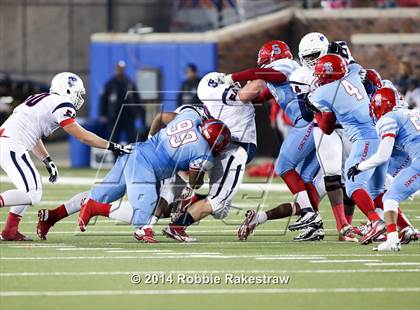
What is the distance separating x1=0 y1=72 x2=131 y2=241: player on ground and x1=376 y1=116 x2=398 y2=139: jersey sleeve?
214 cm

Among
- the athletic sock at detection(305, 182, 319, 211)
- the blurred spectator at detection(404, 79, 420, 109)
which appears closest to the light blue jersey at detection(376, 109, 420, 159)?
the athletic sock at detection(305, 182, 319, 211)

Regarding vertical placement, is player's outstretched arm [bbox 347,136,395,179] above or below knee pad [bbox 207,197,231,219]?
above

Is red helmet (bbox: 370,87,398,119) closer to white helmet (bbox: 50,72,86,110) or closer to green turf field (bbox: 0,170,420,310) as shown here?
green turf field (bbox: 0,170,420,310)

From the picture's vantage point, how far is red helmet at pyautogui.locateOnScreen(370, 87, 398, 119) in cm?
1062

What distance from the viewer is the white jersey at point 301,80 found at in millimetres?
11700

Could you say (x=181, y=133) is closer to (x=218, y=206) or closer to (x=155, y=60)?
(x=218, y=206)

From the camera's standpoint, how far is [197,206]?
1132 centimetres

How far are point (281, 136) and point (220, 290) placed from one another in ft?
42.2

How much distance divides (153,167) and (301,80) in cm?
155

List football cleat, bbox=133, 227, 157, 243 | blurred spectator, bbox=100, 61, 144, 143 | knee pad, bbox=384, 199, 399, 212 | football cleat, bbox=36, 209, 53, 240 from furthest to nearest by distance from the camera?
blurred spectator, bbox=100, 61, 144, 143 → football cleat, bbox=36, 209, 53, 240 → football cleat, bbox=133, 227, 157, 243 → knee pad, bbox=384, 199, 399, 212

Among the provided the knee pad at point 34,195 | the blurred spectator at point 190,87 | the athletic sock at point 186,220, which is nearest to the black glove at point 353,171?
the athletic sock at point 186,220

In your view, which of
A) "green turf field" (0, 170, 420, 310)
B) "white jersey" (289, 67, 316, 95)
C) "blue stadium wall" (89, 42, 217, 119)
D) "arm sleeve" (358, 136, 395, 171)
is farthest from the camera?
"blue stadium wall" (89, 42, 217, 119)

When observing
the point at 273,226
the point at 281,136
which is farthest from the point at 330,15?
the point at 273,226

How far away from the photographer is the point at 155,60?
23.6m
